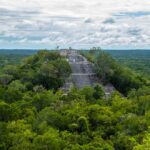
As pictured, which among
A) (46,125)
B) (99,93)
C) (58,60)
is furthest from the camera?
(58,60)

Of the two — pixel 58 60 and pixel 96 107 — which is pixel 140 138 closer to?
pixel 96 107

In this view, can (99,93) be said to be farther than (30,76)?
No

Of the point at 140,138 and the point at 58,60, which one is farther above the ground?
the point at 58,60

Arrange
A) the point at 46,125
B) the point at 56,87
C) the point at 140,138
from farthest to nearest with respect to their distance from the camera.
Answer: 1. the point at 56,87
2. the point at 46,125
3. the point at 140,138

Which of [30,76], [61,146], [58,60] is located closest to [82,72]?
[58,60]

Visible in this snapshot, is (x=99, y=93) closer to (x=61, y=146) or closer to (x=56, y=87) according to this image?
(x=56, y=87)

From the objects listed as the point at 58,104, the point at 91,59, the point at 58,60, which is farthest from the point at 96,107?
the point at 91,59
